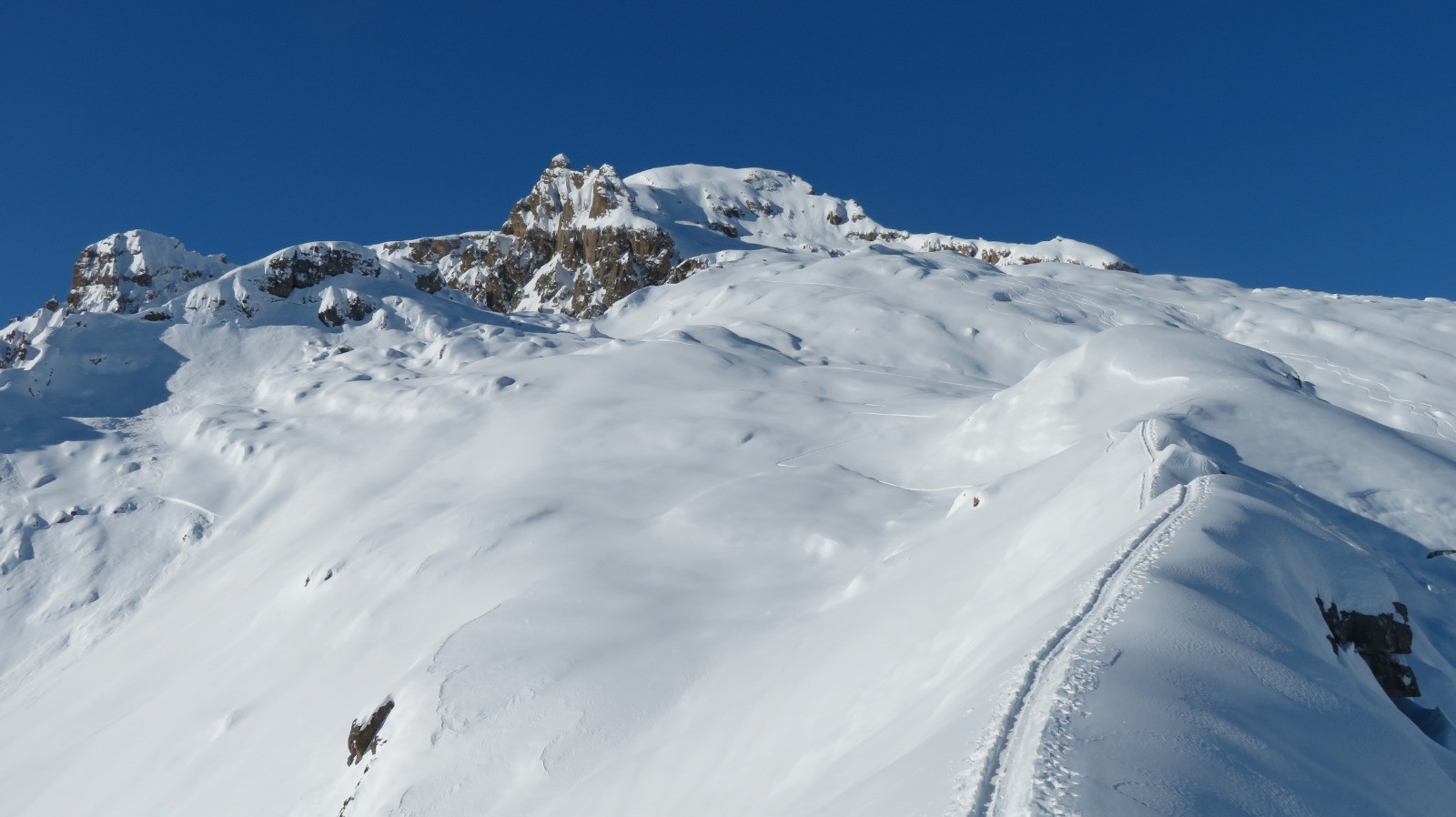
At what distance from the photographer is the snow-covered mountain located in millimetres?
9875

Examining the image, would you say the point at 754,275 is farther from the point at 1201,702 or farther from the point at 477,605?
the point at 1201,702

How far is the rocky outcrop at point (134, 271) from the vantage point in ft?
280

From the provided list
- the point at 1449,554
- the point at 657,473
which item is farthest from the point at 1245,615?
the point at 657,473

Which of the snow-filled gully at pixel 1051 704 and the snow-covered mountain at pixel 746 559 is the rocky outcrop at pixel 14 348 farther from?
the snow-filled gully at pixel 1051 704

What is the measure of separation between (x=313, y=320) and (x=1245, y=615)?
80612 millimetres

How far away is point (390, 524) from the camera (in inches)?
1464

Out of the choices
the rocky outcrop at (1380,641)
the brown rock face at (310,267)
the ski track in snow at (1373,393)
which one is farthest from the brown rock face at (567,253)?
the rocky outcrop at (1380,641)

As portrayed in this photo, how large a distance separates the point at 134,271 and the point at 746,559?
281 feet

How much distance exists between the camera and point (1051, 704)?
27.1 feet

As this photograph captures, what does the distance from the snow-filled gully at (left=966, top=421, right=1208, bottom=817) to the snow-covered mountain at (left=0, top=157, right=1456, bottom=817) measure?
0.18 ft

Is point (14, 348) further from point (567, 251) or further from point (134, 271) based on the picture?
point (567, 251)

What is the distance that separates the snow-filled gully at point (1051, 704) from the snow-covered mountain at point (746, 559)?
0.06 m

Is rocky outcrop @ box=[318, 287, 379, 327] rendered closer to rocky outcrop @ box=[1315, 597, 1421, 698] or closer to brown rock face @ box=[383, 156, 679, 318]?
brown rock face @ box=[383, 156, 679, 318]

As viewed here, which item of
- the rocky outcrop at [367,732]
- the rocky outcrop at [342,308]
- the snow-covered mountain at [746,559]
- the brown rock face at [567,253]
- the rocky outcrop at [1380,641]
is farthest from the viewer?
the brown rock face at [567,253]
